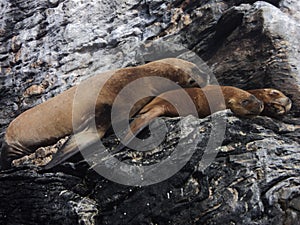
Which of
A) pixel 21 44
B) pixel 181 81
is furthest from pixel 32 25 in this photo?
pixel 181 81

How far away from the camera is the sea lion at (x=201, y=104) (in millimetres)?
5074

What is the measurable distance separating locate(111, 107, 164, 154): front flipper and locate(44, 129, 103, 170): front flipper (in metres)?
0.45

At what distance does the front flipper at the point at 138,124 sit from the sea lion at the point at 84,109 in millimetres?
459

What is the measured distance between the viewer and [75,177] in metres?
4.93

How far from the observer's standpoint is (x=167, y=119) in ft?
16.4

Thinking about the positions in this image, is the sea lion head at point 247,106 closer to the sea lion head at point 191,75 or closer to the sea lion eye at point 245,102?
the sea lion eye at point 245,102

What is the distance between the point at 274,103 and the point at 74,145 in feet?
6.93

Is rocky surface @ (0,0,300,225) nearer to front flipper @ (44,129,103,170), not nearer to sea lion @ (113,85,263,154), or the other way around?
front flipper @ (44,129,103,170)

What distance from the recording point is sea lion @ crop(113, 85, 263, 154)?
5074 mm

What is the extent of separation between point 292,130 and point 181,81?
1727 mm

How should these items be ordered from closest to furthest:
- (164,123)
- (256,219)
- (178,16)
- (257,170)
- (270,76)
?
(256,219), (257,170), (164,123), (270,76), (178,16)

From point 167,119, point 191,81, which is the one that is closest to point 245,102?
point 167,119

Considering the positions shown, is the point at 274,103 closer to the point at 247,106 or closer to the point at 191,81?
the point at 247,106

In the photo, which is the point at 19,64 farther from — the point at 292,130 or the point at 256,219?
the point at 256,219
